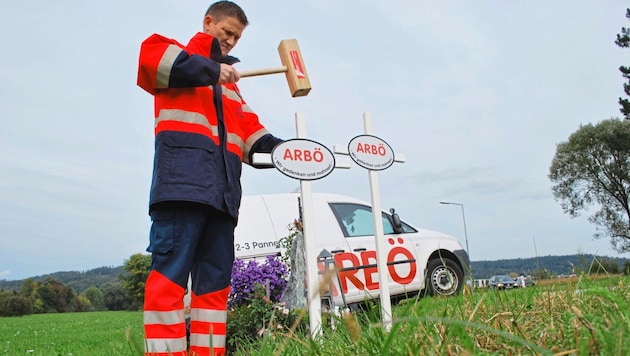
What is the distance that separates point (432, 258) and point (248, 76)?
223 inches

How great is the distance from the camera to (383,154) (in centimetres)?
435

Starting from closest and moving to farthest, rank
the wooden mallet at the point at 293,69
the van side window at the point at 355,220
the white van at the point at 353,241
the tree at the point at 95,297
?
the wooden mallet at the point at 293,69, the white van at the point at 353,241, the van side window at the point at 355,220, the tree at the point at 95,297

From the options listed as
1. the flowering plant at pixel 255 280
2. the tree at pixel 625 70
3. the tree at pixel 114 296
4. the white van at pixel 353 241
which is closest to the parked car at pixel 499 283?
the flowering plant at pixel 255 280

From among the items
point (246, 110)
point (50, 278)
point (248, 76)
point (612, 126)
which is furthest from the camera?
point (50, 278)

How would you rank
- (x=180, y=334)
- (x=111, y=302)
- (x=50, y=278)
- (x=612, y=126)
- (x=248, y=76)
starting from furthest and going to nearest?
(x=111, y=302) → (x=50, y=278) → (x=612, y=126) → (x=248, y=76) → (x=180, y=334)

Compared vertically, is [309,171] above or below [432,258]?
above

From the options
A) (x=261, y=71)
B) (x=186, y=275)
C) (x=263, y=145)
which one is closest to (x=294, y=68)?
(x=261, y=71)

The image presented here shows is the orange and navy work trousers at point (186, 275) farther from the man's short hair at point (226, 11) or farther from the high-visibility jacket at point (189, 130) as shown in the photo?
the man's short hair at point (226, 11)

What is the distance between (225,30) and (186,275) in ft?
4.72

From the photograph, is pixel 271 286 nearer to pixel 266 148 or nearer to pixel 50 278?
pixel 266 148

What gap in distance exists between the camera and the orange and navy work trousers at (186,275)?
226 centimetres

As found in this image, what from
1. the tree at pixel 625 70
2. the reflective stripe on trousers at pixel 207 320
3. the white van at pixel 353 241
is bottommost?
the reflective stripe on trousers at pixel 207 320

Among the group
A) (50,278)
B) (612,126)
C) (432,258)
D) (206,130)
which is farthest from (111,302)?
(206,130)

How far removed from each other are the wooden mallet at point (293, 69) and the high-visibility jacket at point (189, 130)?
2.66ft
